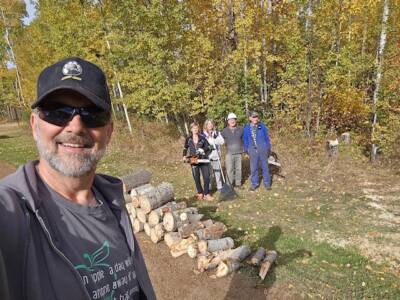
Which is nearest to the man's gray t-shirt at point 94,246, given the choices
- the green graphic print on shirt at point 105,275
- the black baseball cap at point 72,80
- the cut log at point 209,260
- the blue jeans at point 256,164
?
the green graphic print on shirt at point 105,275

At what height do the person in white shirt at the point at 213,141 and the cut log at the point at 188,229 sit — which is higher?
the person in white shirt at the point at 213,141

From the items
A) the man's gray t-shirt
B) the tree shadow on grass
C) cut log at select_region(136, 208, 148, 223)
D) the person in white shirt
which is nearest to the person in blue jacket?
the person in white shirt

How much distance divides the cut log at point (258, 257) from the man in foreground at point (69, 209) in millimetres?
4121

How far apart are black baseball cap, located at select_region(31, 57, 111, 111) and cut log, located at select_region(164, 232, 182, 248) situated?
17.8 ft

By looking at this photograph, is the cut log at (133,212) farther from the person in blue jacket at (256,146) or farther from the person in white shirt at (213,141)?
the person in blue jacket at (256,146)

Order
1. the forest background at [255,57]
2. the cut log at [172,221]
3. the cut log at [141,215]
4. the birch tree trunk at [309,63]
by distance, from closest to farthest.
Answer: the cut log at [172,221] < the cut log at [141,215] < the birch tree trunk at [309,63] < the forest background at [255,57]

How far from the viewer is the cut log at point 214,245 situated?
20.6 ft

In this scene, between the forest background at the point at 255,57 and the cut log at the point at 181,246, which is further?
the forest background at the point at 255,57

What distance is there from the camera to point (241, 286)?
5367mm

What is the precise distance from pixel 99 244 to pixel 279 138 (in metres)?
12.3

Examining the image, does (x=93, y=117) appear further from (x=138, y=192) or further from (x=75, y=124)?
(x=138, y=192)

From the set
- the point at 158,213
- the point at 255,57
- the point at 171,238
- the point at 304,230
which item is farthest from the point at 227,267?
the point at 255,57

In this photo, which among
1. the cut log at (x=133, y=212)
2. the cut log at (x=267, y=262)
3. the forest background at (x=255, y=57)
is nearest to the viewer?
the cut log at (x=267, y=262)

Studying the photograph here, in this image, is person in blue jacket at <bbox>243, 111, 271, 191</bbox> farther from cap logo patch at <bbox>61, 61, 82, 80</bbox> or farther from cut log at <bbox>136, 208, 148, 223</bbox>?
cap logo patch at <bbox>61, 61, 82, 80</bbox>
